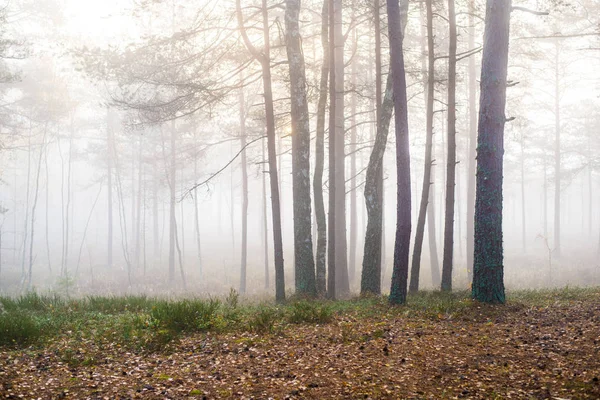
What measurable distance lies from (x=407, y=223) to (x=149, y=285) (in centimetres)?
2173

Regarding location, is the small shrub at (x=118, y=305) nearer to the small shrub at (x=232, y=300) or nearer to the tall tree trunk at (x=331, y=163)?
the small shrub at (x=232, y=300)

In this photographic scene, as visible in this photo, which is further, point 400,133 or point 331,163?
point 331,163

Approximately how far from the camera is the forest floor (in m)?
4.80

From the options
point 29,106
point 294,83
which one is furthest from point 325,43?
point 29,106

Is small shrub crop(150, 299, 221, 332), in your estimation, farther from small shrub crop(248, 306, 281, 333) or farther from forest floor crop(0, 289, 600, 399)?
small shrub crop(248, 306, 281, 333)

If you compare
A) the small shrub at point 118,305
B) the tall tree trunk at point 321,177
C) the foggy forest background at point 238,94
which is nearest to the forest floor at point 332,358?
the small shrub at point 118,305

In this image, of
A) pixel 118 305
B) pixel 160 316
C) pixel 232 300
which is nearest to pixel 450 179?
pixel 232 300

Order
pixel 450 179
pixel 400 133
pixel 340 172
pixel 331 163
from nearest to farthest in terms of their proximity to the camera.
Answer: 1. pixel 400 133
2. pixel 450 179
3. pixel 331 163
4. pixel 340 172

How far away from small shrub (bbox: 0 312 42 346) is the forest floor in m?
0.14

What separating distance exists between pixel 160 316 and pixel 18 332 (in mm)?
2105

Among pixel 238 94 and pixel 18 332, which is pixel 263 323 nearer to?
pixel 18 332

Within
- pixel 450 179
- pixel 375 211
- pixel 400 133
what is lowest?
pixel 375 211

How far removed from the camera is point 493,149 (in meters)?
8.73

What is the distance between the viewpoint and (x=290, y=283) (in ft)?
71.2
